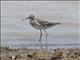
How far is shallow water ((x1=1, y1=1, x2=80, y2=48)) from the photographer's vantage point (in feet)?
16.6

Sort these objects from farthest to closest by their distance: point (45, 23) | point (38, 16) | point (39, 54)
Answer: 1. point (38, 16)
2. point (45, 23)
3. point (39, 54)

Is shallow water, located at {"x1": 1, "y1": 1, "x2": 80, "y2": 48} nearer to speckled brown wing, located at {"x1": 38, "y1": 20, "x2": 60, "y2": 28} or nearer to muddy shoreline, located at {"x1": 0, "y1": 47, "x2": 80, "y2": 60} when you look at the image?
speckled brown wing, located at {"x1": 38, "y1": 20, "x2": 60, "y2": 28}

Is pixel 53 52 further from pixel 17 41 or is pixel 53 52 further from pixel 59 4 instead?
pixel 59 4

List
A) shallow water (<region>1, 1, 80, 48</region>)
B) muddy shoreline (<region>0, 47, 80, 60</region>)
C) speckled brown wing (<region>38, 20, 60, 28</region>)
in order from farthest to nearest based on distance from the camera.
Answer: shallow water (<region>1, 1, 80, 48</region>), speckled brown wing (<region>38, 20, 60, 28</region>), muddy shoreline (<region>0, 47, 80, 60</region>)

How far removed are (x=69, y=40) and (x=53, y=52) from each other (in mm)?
1002

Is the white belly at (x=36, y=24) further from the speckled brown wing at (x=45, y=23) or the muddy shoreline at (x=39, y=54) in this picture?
the muddy shoreline at (x=39, y=54)

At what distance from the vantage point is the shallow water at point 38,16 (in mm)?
5047

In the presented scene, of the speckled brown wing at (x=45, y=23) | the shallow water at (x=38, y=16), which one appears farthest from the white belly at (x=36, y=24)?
the shallow water at (x=38, y=16)

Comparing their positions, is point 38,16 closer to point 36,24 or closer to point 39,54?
point 36,24

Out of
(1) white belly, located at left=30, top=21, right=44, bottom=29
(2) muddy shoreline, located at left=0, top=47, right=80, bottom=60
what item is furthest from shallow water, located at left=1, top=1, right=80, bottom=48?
(2) muddy shoreline, located at left=0, top=47, right=80, bottom=60

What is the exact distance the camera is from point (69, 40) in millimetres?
5227

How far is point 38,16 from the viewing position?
4.96 meters

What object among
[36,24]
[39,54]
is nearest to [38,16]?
[36,24]

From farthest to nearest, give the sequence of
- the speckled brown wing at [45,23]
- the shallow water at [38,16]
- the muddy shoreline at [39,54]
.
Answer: the shallow water at [38,16]
the speckled brown wing at [45,23]
the muddy shoreline at [39,54]
